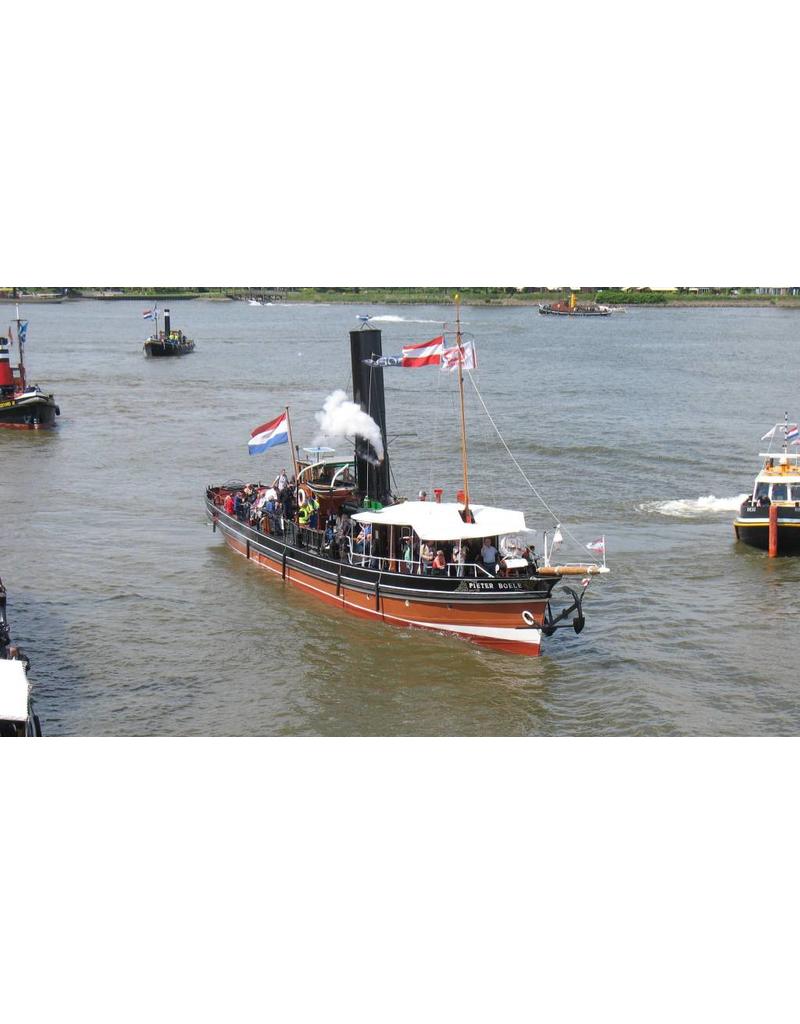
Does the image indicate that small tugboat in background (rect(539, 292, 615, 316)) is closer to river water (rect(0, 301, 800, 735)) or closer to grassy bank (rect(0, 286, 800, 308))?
river water (rect(0, 301, 800, 735))

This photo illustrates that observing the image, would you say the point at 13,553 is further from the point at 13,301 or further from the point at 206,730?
the point at 13,301

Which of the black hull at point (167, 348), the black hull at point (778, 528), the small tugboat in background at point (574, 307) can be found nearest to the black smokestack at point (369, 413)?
the small tugboat in background at point (574, 307)

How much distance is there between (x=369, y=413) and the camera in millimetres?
15836

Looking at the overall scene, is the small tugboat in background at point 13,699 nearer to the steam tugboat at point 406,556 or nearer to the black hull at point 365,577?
the steam tugboat at point 406,556

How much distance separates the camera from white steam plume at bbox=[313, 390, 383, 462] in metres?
15.6

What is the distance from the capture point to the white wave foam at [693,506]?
1989 cm

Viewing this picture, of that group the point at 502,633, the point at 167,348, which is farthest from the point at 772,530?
the point at 167,348

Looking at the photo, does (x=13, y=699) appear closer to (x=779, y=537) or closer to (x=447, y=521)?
(x=447, y=521)

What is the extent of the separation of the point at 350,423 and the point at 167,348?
12.5 metres

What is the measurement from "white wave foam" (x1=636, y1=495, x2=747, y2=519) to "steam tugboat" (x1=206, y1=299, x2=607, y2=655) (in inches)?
197

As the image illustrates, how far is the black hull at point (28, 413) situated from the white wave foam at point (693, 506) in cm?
1304

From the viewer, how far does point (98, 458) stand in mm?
23500

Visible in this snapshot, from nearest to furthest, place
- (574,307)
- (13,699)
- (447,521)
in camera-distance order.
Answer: (13,699) < (574,307) < (447,521)

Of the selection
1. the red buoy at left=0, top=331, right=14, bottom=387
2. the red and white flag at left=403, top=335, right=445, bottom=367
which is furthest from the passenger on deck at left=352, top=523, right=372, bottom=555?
the red buoy at left=0, top=331, right=14, bottom=387
